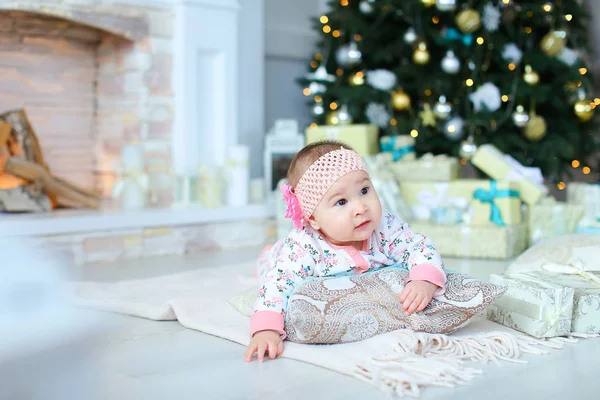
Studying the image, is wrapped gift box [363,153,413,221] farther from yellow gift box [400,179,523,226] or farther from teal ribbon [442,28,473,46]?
teal ribbon [442,28,473,46]

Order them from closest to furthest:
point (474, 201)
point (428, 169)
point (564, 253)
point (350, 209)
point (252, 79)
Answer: point (350, 209) → point (564, 253) → point (474, 201) → point (428, 169) → point (252, 79)

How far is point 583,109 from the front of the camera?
3557 millimetres

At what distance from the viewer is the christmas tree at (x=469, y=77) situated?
11.2ft

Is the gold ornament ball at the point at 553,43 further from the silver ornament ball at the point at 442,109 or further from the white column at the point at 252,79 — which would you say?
the white column at the point at 252,79

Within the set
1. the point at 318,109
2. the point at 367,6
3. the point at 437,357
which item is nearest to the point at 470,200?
the point at 318,109

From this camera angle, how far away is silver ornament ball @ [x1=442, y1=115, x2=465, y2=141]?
3.40m

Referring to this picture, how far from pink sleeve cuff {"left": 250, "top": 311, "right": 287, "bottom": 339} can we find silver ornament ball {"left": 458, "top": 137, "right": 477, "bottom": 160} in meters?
1.97

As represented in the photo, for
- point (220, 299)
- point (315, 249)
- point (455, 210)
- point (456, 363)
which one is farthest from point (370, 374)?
point (455, 210)

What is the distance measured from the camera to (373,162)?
10.8 feet

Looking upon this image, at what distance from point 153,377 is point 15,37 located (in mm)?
2375

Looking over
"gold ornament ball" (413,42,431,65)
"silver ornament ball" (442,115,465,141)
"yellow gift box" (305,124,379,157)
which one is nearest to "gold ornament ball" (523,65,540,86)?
"silver ornament ball" (442,115,465,141)

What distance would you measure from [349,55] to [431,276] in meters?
2.17

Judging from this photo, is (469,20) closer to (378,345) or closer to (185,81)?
(185,81)

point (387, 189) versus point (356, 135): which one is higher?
point (356, 135)
